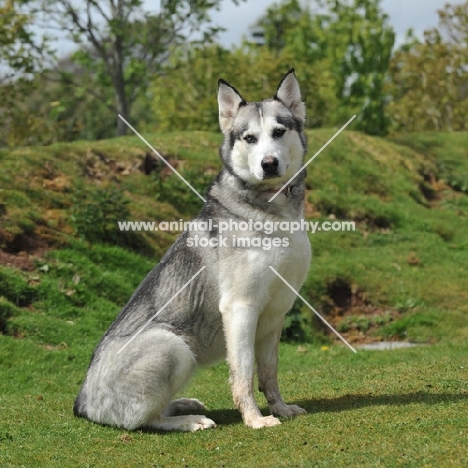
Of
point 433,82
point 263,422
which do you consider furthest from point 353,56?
point 263,422

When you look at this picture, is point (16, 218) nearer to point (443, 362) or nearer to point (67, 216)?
point (67, 216)

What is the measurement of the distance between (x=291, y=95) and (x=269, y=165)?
2.81ft

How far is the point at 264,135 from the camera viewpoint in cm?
689

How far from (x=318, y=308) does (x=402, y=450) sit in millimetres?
7863

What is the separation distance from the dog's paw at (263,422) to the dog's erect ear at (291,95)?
2.64 m

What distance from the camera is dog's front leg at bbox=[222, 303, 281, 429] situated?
680 cm

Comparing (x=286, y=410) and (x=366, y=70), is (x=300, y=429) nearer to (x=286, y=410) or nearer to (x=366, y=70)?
(x=286, y=410)

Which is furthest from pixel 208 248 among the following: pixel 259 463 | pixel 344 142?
pixel 344 142

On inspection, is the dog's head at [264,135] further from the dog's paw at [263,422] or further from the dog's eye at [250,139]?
the dog's paw at [263,422]

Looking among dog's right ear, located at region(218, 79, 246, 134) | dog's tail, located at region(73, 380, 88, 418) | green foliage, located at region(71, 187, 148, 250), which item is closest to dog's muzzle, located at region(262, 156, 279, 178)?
dog's right ear, located at region(218, 79, 246, 134)

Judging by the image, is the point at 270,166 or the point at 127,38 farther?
the point at 127,38

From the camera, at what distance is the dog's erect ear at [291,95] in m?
7.19

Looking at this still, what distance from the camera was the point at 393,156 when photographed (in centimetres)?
1970

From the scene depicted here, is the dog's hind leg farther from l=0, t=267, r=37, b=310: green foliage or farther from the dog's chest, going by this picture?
l=0, t=267, r=37, b=310: green foliage
